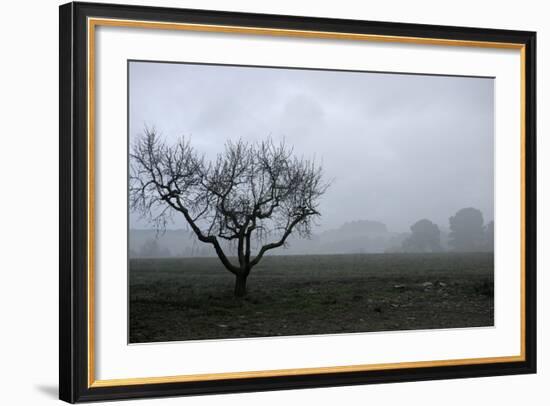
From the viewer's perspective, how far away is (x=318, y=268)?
6.29 metres

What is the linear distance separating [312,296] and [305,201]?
0.79 m

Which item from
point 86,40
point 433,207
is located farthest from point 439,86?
point 86,40

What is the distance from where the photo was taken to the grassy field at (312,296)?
5629mm

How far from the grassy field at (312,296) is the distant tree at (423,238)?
0.07 metres

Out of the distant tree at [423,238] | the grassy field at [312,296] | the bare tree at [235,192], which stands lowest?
the grassy field at [312,296]

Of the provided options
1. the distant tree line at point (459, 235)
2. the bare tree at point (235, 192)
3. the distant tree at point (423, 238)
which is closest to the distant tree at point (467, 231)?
the distant tree line at point (459, 235)

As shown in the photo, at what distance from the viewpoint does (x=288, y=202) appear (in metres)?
6.21

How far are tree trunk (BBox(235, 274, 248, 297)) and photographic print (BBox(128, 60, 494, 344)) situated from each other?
0.04ft

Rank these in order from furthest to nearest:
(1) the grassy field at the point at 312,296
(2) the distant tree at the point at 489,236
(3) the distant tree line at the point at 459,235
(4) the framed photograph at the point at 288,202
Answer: (3) the distant tree line at the point at 459,235, (2) the distant tree at the point at 489,236, (1) the grassy field at the point at 312,296, (4) the framed photograph at the point at 288,202

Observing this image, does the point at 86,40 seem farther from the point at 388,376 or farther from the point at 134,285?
the point at 388,376

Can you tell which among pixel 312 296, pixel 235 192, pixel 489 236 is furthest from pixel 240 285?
pixel 489 236

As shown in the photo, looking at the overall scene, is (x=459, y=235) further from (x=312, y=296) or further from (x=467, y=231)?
(x=312, y=296)

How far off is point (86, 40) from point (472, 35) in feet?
9.74

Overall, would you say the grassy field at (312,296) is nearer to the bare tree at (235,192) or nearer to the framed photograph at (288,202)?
the framed photograph at (288,202)
